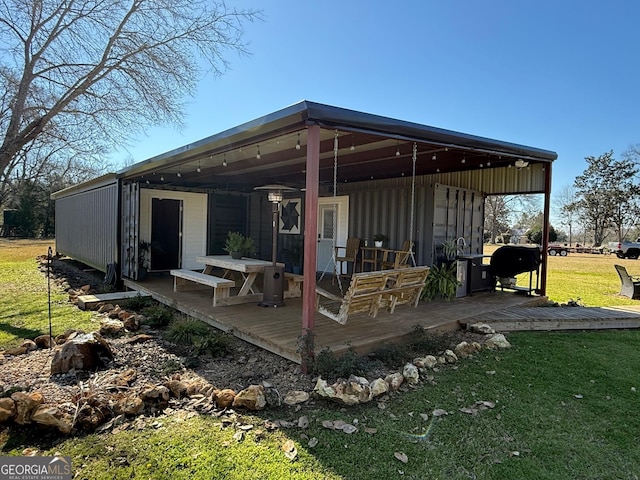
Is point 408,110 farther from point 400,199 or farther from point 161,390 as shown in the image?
point 161,390

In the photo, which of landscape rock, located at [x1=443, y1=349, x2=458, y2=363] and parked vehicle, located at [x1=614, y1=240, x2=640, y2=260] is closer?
landscape rock, located at [x1=443, y1=349, x2=458, y2=363]

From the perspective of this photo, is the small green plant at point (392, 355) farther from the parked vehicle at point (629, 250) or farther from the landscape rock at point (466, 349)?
the parked vehicle at point (629, 250)

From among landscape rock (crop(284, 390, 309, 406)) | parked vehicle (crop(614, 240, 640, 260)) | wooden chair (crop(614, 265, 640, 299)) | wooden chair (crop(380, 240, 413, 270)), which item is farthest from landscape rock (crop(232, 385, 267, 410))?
parked vehicle (crop(614, 240, 640, 260))

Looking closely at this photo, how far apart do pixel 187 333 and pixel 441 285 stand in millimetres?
4035

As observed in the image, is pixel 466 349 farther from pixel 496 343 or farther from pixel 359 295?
pixel 359 295

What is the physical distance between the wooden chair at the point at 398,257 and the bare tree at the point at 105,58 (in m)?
6.30

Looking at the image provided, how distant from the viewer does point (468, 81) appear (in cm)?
1127

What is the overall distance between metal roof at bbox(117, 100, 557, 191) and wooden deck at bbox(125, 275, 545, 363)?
2136 mm

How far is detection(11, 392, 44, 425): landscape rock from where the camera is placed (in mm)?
2590

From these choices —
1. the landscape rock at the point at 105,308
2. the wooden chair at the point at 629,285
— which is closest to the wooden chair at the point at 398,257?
the wooden chair at the point at 629,285

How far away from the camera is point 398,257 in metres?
7.20

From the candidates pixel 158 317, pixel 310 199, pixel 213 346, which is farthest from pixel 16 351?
pixel 310 199

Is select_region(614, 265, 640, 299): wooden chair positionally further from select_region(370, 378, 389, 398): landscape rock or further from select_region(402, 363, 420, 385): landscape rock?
select_region(370, 378, 389, 398): landscape rock

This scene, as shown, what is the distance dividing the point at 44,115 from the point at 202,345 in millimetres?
8561
